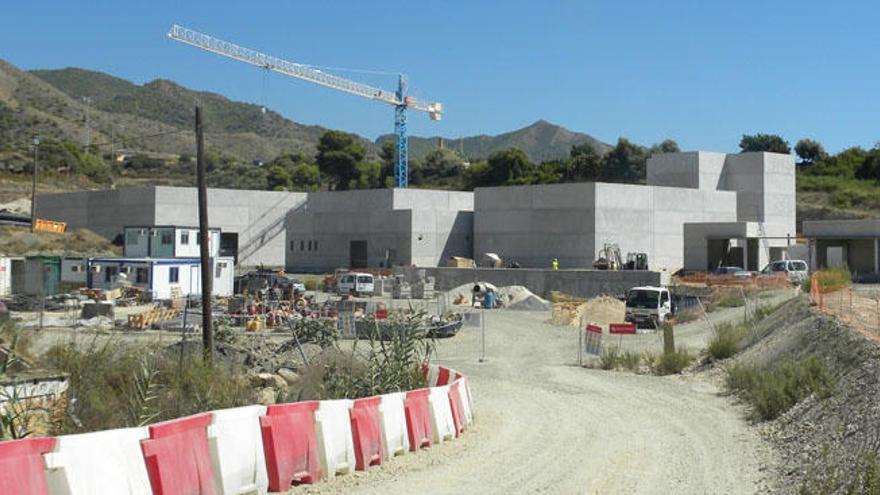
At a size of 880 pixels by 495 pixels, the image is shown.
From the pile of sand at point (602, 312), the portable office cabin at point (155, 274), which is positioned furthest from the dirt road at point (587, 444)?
the portable office cabin at point (155, 274)

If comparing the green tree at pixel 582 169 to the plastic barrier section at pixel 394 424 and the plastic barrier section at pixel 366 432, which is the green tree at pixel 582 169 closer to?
the plastic barrier section at pixel 394 424

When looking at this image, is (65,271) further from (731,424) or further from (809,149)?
(809,149)

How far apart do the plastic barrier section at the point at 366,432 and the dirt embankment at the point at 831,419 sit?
5740 millimetres

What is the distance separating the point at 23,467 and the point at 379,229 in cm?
7411

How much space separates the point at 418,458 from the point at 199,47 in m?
112

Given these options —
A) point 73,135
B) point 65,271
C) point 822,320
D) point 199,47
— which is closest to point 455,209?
point 65,271

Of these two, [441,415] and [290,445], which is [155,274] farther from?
[290,445]

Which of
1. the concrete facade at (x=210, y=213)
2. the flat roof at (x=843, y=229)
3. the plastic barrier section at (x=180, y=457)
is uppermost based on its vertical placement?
the concrete facade at (x=210, y=213)

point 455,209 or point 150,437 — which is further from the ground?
point 455,209

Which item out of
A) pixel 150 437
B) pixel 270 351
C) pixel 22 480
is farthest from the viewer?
pixel 270 351

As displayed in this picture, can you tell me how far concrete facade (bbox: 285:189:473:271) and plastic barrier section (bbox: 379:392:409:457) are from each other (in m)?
63.9

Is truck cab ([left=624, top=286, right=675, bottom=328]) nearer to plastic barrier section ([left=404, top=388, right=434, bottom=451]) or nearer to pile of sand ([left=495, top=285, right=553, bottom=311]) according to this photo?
pile of sand ([left=495, top=285, right=553, bottom=311])

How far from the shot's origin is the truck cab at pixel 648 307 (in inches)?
1645

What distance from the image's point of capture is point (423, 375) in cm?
1942
